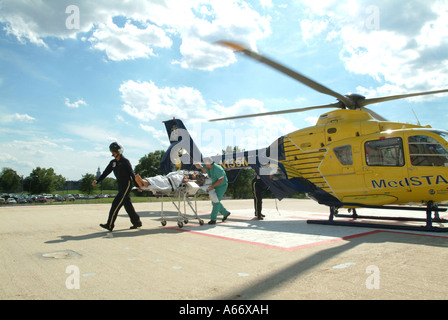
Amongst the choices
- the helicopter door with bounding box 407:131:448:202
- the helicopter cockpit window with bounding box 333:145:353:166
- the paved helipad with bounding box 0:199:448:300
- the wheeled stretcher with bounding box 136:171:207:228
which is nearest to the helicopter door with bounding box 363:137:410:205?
the helicopter door with bounding box 407:131:448:202

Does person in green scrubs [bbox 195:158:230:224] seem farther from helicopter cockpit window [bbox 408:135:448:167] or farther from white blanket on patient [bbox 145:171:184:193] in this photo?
helicopter cockpit window [bbox 408:135:448:167]

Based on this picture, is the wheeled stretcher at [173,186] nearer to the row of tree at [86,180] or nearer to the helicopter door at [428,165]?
the helicopter door at [428,165]

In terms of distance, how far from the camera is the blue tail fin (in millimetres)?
14883

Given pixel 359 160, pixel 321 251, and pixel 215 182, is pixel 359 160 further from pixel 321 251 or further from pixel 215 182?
pixel 215 182

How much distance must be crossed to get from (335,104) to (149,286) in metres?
8.23

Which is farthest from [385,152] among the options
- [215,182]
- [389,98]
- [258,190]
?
Answer: [215,182]

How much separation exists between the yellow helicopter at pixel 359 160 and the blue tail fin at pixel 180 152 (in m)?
5.34

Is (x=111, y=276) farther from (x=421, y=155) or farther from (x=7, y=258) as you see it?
(x=421, y=155)

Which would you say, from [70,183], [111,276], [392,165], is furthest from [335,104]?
[70,183]

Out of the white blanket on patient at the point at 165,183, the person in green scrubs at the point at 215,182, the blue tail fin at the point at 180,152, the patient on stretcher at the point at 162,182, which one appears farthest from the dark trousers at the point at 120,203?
the blue tail fin at the point at 180,152

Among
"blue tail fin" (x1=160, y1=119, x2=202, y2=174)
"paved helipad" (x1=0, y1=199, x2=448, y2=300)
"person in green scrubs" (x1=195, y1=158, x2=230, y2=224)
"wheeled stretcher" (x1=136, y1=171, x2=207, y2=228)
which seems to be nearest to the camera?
"paved helipad" (x1=0, y1=199, x2=448, y2=300)

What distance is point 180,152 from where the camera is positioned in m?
15.1

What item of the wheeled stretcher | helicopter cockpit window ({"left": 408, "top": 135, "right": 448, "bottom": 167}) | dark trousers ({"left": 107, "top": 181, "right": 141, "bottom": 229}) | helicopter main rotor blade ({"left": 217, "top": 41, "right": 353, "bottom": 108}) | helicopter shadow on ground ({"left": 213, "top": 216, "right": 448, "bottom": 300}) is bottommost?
helicopter shadow on ground ({"left": 213, "top": 216, "right": 448, "bottom": 300})
